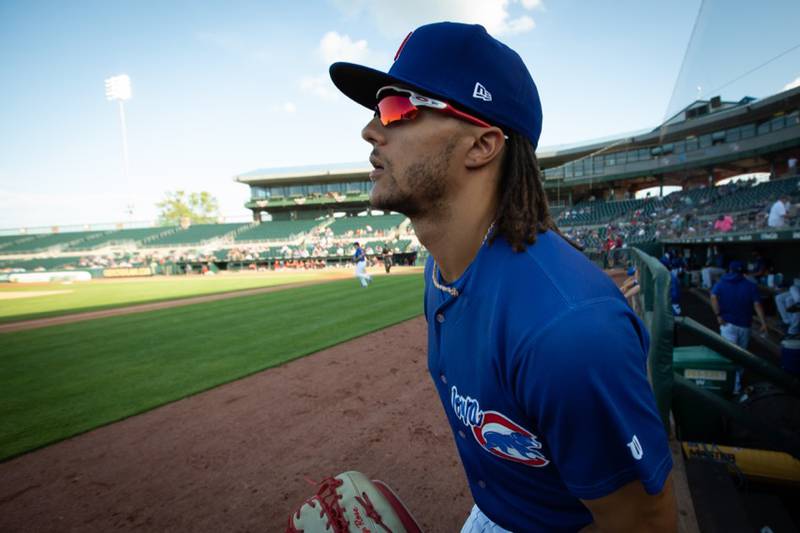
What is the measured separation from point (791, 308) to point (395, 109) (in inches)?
357

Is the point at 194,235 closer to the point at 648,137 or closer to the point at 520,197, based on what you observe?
the point at 648,137

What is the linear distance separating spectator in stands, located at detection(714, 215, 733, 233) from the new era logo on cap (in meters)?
14.6

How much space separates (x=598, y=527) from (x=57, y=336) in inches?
514

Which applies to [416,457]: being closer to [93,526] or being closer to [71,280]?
[93,526]

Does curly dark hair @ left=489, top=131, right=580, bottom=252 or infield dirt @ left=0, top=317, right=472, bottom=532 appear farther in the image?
infield dirt @ left=0, top=317, right=472, bottom=532

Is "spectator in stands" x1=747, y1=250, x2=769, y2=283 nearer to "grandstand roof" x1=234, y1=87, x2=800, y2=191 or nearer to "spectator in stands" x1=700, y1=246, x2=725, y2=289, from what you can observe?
"spectator in stands" x1=700, y1=246, x2=725, y2=289

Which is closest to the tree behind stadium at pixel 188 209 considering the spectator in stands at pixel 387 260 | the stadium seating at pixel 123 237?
the stadium seating at pixel 123 237

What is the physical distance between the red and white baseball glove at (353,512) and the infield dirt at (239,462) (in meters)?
1.43

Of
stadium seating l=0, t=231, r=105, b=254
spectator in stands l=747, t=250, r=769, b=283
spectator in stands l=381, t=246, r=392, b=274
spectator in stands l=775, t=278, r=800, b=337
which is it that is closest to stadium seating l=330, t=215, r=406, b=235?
spectator in stands l=381, t=246, r=392, b=274

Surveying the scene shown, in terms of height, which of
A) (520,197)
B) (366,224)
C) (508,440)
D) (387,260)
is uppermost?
(366,224)

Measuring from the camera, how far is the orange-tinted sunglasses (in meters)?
1.27

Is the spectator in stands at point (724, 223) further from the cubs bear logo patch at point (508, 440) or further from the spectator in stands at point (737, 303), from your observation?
the cubs bear logo patch at point (508, 440)

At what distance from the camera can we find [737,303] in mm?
6449

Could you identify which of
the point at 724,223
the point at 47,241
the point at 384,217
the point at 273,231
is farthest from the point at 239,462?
the point at 47,241
